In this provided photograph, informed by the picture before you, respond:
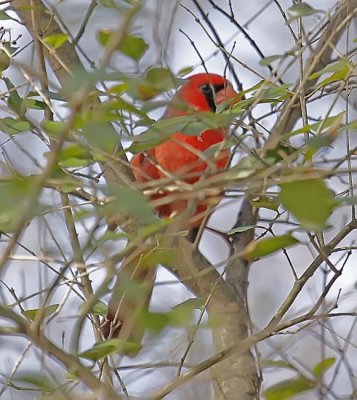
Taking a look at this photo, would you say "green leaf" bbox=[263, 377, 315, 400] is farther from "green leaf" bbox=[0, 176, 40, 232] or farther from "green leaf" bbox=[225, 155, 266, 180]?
"green leaf" bbox=[0, 176, 40, 232]

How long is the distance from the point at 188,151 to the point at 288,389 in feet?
2.92

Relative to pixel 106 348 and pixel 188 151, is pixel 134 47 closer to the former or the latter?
pixel 106 348

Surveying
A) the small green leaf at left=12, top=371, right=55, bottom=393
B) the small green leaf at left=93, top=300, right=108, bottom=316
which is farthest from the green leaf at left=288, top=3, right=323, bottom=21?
the small green leaf at left=93, top=300, right=108, bottom=316

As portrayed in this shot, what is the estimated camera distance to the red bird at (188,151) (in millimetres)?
1330

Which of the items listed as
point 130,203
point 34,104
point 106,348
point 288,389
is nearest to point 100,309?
point 34,104

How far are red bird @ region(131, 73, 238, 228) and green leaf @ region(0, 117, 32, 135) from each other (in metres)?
0.20

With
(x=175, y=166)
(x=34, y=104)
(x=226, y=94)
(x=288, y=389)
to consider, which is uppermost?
(x=226, y=94)

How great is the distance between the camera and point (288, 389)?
3.98ft

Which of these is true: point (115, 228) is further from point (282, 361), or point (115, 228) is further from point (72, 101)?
point (72, 101)

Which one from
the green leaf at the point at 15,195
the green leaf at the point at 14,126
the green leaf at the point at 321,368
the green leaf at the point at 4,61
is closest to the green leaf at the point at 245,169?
the green leaf at the point at 15,195

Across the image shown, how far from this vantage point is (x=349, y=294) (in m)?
1.63

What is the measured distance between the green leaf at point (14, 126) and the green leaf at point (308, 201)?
624 mm

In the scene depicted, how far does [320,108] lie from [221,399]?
1.24 meters

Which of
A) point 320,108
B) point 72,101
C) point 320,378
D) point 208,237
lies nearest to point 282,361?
point 320,378
